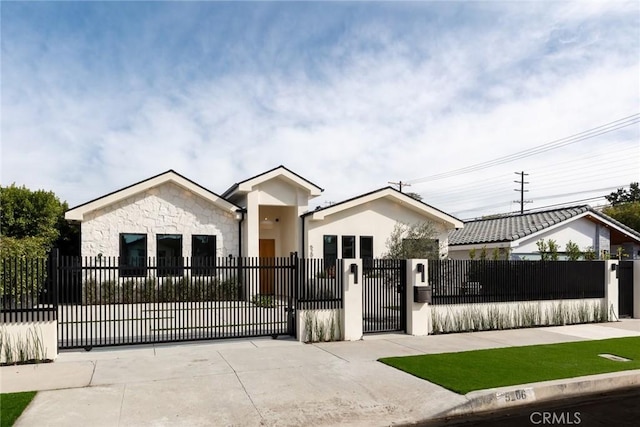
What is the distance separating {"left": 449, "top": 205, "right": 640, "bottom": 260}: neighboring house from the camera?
74.1 ft

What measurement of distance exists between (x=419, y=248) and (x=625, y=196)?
57.6 metres

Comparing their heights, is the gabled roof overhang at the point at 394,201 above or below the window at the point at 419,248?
above

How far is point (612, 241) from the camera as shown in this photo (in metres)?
28.0

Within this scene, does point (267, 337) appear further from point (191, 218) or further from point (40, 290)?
point (191, 218)

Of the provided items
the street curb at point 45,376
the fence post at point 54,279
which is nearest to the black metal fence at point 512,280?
the street curb at point 45,376

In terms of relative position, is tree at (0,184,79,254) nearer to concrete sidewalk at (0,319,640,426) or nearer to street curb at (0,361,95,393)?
street curb at (0,361,95,393)

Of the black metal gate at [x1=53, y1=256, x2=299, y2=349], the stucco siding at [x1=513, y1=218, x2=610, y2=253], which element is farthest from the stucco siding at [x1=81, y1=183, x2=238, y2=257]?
the stucco siding at [x1=513, y1=218, x2=610, y2=253]

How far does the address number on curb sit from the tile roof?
15.5 meters

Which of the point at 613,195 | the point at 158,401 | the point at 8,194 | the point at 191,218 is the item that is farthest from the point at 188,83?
the point at 613,195

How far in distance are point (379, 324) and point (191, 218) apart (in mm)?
10063

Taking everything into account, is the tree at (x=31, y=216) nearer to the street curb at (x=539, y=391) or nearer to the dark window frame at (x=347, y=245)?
the dark window frame at (x=347, y=245)

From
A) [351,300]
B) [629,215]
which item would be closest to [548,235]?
[351,300]

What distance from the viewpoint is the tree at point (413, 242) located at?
810 inches

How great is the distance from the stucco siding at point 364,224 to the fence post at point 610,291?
7.56 meters
